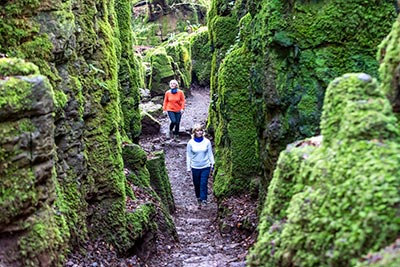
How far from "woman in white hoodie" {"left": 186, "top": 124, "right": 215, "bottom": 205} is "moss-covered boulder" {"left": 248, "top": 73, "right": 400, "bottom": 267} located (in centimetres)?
793

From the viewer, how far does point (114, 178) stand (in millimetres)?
8430

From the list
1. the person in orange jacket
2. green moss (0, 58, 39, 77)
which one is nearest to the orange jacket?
the person in orange jacket

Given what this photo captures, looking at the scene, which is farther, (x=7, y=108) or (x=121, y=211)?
(x=121, y=211)

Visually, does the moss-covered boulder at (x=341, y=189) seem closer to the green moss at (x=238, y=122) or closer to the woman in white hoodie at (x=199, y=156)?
the green moss at (x=238, y=122)

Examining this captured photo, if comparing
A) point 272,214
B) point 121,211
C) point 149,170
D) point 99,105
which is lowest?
point 149,170

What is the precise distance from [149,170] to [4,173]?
9.53 meters

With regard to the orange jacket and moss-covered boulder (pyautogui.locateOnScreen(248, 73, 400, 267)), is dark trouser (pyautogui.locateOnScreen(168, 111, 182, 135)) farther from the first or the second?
moss-covered boulder (pyautogui.locateOnScreen(248, 73, 400, 267))

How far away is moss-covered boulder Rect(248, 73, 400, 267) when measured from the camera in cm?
258

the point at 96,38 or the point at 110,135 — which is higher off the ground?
the point at 96,38

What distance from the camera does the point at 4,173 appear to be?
4176mm

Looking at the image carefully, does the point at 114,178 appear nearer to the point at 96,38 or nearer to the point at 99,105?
the point at 99,105

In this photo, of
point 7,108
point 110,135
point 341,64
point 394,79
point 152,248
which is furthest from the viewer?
point 152,248

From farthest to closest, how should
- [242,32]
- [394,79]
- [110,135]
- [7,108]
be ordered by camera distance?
[242,32], [110,135], [7,108], [394,79]

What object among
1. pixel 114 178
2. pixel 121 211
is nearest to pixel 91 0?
pixel 114 178
